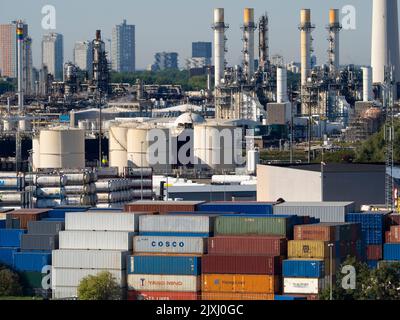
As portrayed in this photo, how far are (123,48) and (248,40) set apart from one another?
44.2 metres

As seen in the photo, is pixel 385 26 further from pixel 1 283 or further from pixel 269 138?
pixel 1 283

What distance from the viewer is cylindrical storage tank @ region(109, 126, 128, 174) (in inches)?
1924

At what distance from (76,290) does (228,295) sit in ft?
6.75

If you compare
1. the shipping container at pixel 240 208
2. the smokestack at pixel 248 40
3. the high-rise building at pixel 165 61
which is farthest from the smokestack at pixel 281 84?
the high-rise building at pixel 165 61

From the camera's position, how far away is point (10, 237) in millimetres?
21688

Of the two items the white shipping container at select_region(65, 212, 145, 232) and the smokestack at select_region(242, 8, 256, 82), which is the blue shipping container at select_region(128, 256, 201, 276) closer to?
the white shipping container at select_region(65, 212, 145, 232)

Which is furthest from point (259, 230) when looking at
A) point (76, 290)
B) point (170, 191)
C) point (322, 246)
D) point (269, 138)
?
point (269, 138)

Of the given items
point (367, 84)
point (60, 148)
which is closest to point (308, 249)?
point (60, 148)

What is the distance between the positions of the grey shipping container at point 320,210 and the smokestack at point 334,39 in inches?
1937

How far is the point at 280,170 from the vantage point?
98.5ft

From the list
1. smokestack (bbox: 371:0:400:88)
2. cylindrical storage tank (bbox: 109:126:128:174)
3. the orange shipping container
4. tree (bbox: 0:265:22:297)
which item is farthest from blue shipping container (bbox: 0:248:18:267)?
smokestack (bbox: 371:0:400:88)

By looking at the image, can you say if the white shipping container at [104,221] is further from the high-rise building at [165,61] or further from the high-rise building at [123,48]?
the high-rise building at [165,61]

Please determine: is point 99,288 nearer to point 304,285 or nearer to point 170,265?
point 170,265

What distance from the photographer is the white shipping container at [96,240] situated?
19.9 m
